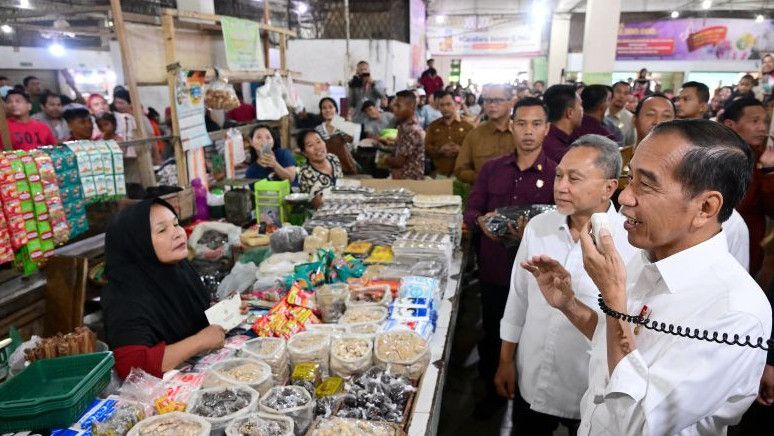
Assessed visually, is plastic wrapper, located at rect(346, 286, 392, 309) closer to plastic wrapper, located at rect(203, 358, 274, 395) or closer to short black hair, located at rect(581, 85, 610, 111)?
plastic wrapper, located at rect(203, 358, 274, 395)

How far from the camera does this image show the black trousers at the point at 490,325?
323 cm

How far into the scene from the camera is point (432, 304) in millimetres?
2521

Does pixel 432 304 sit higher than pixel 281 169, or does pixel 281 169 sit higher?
pixel 281 169

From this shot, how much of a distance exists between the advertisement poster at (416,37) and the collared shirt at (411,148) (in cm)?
917

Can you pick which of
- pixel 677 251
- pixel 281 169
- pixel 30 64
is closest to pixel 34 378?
pixel 677 251

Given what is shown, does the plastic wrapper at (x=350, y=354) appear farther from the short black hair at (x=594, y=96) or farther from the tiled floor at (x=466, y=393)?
the short black hair at (x=594, y=96)

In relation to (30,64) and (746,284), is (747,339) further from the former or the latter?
(30,64)

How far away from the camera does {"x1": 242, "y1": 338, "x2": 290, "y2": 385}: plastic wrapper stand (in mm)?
1981

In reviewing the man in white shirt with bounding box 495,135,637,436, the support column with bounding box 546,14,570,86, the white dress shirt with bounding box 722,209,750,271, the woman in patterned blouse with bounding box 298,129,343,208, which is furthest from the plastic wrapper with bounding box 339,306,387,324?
the support column with bounding box 546,14,570,86

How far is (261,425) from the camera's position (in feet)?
5.24

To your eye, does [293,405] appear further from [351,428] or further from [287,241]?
[287,241]

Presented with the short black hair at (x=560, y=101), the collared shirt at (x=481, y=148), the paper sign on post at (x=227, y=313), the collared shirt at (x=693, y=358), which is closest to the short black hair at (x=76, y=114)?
the paper sign on post at (x=227, y=313)

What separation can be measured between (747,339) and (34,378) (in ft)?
7.61

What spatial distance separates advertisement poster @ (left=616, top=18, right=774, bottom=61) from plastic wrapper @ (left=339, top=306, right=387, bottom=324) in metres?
17.7
